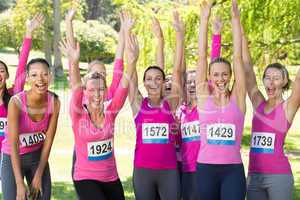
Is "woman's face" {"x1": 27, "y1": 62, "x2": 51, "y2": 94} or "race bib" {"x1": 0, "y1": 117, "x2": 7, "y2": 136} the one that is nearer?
"woman's face" {"x1": 27, "y1": 62, "x2": 51, "y2": 94}

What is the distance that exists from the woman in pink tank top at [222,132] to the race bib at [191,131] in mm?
226

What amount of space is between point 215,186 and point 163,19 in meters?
4.84

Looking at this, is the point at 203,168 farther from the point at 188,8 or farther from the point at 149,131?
the point at 188,8

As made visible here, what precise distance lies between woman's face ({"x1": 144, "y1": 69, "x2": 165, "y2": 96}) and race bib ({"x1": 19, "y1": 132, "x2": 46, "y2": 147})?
102cm

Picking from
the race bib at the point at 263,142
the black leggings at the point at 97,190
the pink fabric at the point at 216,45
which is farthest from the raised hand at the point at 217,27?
the black leggings at the point at 97,190

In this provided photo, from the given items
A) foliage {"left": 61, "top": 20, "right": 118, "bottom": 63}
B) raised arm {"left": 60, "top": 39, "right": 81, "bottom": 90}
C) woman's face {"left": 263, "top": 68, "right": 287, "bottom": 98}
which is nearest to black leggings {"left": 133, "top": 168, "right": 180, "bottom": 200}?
raised arm {"left": 60, "top": 39, "right": 81, "bottom": 90}

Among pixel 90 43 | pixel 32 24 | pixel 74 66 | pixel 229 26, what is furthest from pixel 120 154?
pixel 90 43

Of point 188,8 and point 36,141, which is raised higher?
point 188,8

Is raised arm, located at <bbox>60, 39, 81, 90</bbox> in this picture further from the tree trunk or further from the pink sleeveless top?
the tree trunk

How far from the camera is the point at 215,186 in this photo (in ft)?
13.9

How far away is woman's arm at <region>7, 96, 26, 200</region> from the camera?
13.6 feet

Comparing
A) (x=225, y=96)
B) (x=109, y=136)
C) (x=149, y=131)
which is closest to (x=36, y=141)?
(x=109, y=136)

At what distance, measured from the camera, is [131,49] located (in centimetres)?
446

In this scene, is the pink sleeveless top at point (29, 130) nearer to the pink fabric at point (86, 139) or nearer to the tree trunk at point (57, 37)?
the pink fabric at point (86, 139)
